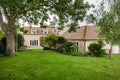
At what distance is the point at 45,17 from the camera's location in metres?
29.4

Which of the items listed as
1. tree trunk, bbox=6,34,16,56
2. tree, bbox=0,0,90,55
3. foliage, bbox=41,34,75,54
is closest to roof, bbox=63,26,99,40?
foliage, bbox=41,34,75,54

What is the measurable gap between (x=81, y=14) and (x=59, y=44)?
1457 cm

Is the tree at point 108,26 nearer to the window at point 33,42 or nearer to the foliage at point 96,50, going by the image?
the foliage at point 96,50

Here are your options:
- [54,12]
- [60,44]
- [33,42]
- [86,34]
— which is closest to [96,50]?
[60,44]

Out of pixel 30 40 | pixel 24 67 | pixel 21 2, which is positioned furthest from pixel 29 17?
pixel 30 40

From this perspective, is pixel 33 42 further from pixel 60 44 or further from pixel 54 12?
pixel 54 12

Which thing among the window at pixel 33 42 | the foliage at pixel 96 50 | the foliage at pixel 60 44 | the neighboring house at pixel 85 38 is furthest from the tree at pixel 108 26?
the window at pixel 33 42

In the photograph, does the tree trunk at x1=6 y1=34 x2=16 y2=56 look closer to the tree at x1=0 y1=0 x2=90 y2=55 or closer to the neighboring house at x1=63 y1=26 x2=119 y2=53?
the tree at x1=0 y1=0 x2=90 y2=55

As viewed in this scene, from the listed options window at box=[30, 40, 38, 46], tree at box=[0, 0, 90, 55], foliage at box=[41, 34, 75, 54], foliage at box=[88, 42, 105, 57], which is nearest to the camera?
tree at box=[0, 0, 90, 55]

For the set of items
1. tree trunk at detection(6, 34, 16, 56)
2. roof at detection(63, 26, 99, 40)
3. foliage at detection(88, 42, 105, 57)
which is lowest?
foliage at detection(88, 42, 105, 57)

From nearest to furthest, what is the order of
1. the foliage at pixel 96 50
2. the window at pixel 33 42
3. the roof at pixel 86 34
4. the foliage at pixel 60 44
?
the foliage at pixel 96 50 → the foliage at pixel 60 44 → the roof at pixel 86 34 → the window at pixel 33 42

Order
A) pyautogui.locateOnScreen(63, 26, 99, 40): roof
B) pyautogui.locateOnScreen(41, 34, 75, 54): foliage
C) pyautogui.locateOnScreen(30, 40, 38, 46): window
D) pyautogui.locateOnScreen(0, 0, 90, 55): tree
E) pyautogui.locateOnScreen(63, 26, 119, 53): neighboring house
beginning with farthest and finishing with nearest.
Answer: pyautogui.locateOnScreen(30, 40, 38, 46): window
pyautogui.locateOnScreen(63, 26, 99, 40): roof
pyautogui.locateOnScreen(63, 26, 119, 53): neighboring house
pyautogui.locateOnScreen(41, 34, 75, 54): foliage
pyautogui.locateOnScreen(0, 0, 90, 55): tree

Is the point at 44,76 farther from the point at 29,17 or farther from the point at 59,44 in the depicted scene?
the point at 59,44

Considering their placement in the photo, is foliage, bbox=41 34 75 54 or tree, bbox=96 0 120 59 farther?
foliage, bbox=41 34 75 54
